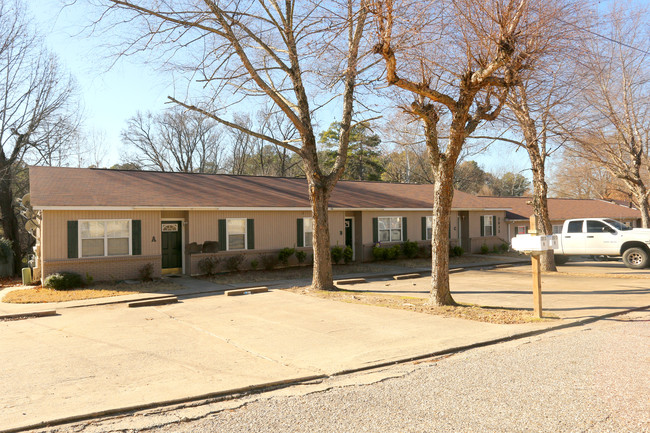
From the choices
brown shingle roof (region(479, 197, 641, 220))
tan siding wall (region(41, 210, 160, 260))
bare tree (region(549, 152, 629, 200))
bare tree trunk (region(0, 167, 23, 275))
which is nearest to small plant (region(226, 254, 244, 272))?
tan siding wall (region(41, 210, 160, 260))

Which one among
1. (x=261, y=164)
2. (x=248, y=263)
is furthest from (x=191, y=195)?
(x=261, y=164)

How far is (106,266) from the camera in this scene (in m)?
16.4

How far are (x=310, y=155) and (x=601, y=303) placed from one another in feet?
28.0

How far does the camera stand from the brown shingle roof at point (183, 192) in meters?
16.5

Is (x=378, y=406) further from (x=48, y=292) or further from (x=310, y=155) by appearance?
(x=48, y=292)

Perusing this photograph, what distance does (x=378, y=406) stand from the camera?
5074mm

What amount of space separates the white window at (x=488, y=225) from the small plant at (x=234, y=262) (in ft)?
53.8

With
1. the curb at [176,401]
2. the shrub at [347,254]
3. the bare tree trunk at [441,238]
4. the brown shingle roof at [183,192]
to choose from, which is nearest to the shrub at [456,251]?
the brown shingle roof at [183,192]

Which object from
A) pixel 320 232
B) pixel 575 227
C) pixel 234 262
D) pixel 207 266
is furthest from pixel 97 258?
pixel 575 227

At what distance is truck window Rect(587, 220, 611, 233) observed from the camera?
19859 millimetres

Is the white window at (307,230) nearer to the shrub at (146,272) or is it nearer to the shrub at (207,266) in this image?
the shrub at (207,266)

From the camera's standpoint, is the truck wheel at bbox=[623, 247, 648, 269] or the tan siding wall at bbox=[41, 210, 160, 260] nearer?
the tan siding wall at bbox=[41, 210, 160, 260]

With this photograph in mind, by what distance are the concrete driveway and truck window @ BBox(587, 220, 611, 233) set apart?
7297 millimetres

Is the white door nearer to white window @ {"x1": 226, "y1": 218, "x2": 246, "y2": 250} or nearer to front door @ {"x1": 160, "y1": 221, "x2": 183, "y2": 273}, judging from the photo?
white window @ {"x1": 226, "y1": 218, "x2": 246, "y2": 250}
